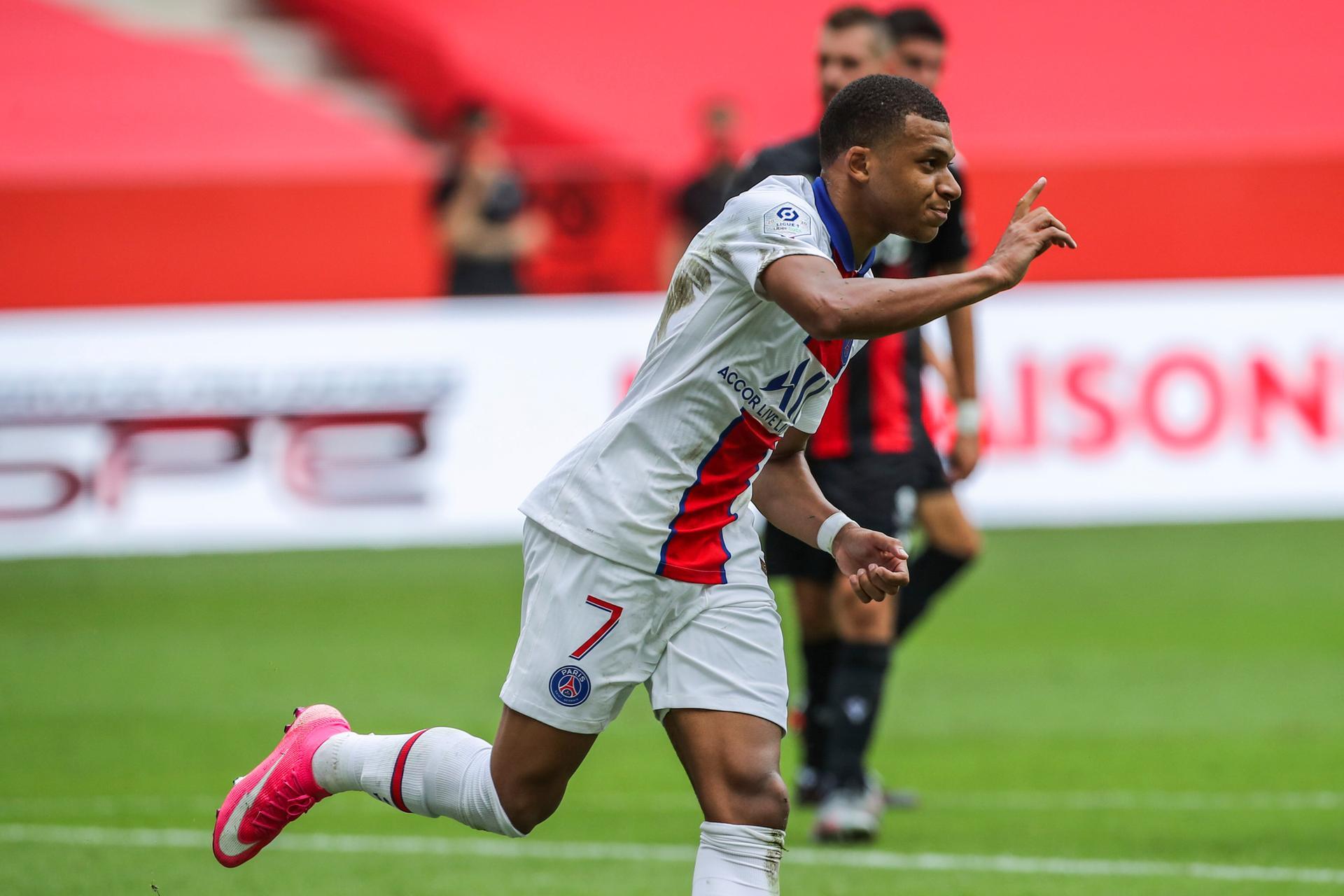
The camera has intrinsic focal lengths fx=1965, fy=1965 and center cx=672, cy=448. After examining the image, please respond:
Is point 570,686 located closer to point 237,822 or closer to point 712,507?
point 712,507

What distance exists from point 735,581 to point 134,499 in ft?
26.7

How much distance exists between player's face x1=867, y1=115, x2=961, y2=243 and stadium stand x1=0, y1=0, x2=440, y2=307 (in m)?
11.4

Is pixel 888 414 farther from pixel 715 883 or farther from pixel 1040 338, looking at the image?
pixel 1040 338

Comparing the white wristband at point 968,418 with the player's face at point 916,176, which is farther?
the white wristband at point 968,418

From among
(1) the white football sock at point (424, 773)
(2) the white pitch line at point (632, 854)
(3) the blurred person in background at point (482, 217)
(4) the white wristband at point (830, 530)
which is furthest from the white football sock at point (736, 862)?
(3) the blurred person in background at point (482, 217)

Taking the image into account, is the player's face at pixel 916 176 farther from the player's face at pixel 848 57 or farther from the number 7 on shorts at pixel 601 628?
the player's face at pixel 848 57

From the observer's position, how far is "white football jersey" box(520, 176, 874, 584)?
410cm

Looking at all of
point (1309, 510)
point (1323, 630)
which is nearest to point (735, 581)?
point (1323, 630)

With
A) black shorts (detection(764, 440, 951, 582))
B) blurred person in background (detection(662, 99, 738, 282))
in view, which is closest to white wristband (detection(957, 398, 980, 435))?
black shorts (detection(764, 440, 951, 582))

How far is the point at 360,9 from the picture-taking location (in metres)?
20.3

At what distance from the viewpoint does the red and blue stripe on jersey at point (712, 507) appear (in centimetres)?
419

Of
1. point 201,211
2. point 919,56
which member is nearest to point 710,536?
point 919,56

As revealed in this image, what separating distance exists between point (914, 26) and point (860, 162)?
10.2ft

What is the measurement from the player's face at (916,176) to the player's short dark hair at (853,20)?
8.34 feet
